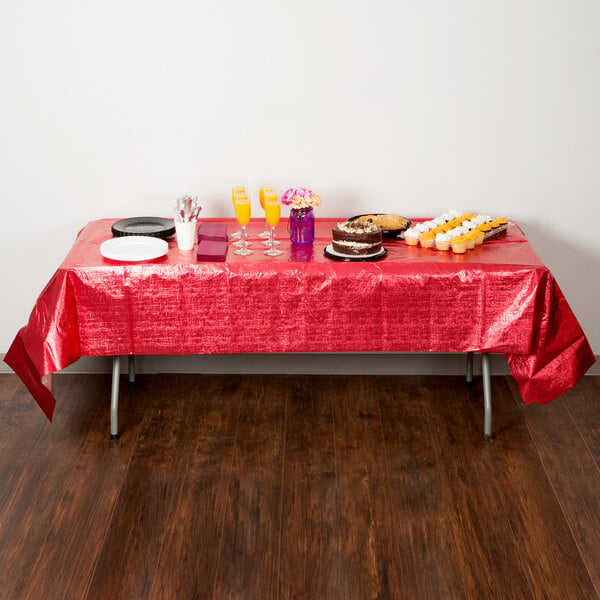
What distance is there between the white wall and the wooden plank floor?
0.68 meters

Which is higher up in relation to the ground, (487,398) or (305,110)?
(305,110)

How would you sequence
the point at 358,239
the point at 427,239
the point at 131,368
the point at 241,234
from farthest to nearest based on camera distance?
the point at 131,368 < the point at 241,234 < the point at 427,239 < the point at 358,239

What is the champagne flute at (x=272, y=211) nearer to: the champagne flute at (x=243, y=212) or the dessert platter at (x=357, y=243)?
the champagne flute at (x=243, y=212)

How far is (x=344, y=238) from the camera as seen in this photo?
2.59 metres

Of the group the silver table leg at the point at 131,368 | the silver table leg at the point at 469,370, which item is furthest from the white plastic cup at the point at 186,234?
the silver table leg at the point at 469,370

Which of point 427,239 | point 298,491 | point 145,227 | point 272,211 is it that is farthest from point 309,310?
point 145,227

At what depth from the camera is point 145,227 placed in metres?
2.81

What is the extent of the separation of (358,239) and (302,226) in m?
0.23

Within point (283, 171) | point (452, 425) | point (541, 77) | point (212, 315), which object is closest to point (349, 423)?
point (452, 425)

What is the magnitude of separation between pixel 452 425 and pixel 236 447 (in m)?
0.77

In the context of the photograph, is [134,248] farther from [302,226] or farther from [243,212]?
[302,226]

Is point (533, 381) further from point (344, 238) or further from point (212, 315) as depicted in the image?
point (212, 315)

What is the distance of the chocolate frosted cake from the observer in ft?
8.41

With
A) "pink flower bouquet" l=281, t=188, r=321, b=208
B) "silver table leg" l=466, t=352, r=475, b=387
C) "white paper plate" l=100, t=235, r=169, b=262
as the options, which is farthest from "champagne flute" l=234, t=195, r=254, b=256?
"silver table leg" l=466, t=352, r=475, b=387
